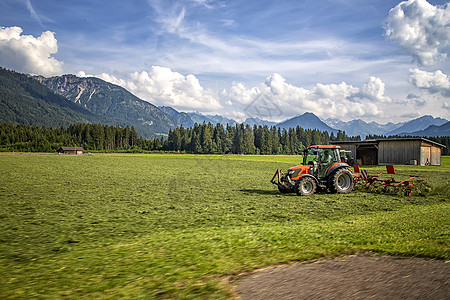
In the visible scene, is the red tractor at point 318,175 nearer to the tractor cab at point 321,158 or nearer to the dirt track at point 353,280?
the tractor cab at point 321,158

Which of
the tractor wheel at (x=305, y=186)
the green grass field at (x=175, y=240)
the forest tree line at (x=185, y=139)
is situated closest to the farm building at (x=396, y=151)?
the tractor wheel at (x=305, y=186)

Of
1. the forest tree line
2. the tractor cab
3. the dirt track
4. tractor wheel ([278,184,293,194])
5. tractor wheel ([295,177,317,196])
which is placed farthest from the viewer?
the forest tree line

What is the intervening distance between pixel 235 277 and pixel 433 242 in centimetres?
460

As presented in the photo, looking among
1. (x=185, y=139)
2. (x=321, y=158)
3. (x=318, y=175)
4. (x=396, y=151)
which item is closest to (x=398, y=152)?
(x=396, y=151)

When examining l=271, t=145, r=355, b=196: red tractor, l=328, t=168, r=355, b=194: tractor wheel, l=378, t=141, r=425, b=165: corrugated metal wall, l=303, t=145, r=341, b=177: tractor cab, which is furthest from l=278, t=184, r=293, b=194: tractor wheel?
l=378, t=141, r=425, b=165: corrugated metal wall

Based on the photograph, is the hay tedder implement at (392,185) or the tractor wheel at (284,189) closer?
the hay tedder implement at (392,185)

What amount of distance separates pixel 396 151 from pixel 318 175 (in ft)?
143

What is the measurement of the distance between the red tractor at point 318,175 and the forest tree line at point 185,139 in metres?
121

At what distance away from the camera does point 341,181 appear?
17.6 m

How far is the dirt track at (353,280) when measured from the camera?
169 inches

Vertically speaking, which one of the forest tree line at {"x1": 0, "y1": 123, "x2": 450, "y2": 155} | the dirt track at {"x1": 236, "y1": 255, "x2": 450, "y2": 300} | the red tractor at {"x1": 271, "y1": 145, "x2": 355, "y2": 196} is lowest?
Result: the dirt track at {"x1": 236, "y1": 255, "x2": 450, "y2": 300}

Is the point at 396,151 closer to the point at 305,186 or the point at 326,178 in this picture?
the point at 326,178

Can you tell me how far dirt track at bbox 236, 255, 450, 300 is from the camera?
14.1 feet

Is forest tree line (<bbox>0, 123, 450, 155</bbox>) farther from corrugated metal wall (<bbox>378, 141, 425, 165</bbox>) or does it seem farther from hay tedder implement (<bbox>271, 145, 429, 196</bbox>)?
hay tedder implement (<bbox>271, 145, 429, 196</bbox>)
